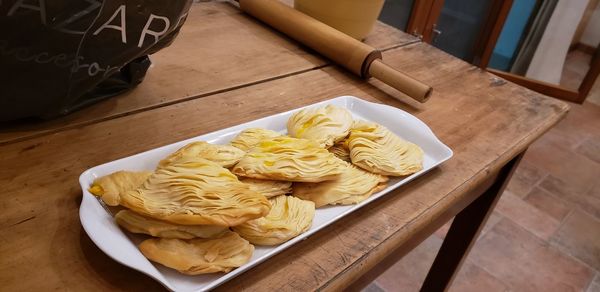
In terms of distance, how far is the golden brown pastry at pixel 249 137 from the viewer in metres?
0.52

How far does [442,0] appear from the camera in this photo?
1.84m

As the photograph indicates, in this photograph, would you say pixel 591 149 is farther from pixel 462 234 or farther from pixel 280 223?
pixel 280 223

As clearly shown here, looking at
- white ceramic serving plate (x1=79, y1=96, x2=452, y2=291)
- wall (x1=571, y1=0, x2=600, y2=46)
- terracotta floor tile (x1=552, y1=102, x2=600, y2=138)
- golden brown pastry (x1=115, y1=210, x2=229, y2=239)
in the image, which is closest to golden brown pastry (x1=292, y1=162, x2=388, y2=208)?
white ceramic serving plate (x1=79, y1=96, x2=452, y2=291)

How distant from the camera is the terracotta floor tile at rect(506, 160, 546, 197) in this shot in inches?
68.1

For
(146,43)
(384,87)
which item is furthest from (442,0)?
(146,43)

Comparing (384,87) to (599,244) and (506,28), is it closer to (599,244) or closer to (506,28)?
(599,244)

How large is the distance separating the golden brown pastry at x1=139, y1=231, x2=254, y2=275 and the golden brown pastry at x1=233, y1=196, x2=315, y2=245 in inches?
0.4

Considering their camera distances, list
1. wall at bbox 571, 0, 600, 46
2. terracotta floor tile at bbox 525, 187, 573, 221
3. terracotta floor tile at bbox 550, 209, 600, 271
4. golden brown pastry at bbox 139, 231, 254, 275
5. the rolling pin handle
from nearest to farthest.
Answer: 1. golden brown pastry at bbox 139, 231, 254, 275
2. the rolling pin handle
3. terracotta floor tile at bbox 550, 209, 600, 271
4. terracotta floor tile at bbox 525, 187, 573, 221
5. wall at bbox 571, 0, 600, 46

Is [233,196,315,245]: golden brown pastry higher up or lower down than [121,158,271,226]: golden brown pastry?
lower down

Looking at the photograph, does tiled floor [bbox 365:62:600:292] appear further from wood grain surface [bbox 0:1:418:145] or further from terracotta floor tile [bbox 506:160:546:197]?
wood grain surface [bbox 0:1:418:145]

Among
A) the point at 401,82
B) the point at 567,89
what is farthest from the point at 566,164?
the point at 401,82

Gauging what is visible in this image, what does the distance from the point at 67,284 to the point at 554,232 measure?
1591 mm

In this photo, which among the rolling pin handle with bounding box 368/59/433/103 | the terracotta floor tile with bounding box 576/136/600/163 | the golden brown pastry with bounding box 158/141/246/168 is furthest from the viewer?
the terracotta floor tile with bounding box 576/136/600/163

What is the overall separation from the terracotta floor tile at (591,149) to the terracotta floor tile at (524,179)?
359mm
